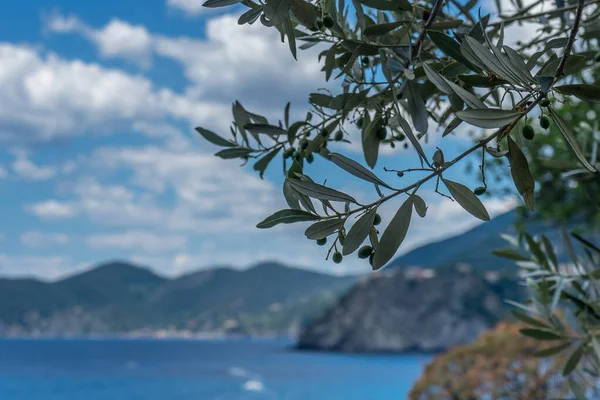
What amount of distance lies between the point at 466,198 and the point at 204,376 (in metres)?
42.1

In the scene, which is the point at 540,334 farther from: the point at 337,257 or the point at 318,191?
the point at 318,191

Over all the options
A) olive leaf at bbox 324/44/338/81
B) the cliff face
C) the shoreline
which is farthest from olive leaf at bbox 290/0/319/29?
the shoreline

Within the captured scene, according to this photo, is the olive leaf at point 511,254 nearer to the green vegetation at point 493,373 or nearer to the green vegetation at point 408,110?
the green vegetation at point 408,110

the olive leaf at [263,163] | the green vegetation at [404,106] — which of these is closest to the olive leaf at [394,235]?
the green vegetation at [404,106]

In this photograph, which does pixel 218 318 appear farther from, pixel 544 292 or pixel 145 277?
pixel 544 292

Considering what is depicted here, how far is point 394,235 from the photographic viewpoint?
2.99ft

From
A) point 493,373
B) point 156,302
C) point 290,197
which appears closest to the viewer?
point 290,197

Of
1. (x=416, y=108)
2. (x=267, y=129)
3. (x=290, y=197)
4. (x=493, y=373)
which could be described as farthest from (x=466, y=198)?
(x=493, y=373)

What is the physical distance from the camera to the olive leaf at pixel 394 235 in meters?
0.91

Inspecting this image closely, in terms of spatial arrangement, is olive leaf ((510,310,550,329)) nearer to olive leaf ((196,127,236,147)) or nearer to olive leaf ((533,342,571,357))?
olive leaf ((533,342,571,357))

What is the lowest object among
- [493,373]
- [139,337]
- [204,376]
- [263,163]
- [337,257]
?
[139,337]

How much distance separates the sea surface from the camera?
33.1 meters

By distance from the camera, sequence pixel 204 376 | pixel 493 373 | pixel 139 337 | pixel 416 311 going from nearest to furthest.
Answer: pixel 493 373, pixel 204 376, pixel 416 311, pixel 139 337

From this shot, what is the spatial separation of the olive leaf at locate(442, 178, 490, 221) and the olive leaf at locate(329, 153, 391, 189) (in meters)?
0.08
